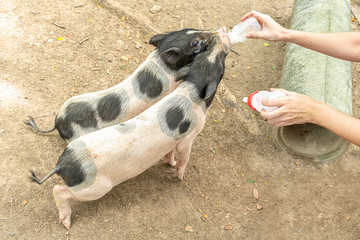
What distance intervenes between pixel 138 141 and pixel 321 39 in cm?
219

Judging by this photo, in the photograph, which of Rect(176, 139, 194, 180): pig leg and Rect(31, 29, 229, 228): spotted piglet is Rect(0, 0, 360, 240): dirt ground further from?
Rect(31, 29, 229, 228): spotted piglet

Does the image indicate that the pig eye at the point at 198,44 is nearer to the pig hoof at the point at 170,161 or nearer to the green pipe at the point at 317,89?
the pig hoof at the point at 170,161

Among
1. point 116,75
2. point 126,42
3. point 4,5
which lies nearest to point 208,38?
point 116,75

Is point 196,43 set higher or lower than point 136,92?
higher

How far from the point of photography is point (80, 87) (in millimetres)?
4777

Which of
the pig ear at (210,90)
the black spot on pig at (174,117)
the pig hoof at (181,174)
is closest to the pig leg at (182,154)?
the pig hoof at (181,174)

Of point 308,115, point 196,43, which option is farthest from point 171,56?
point 308,115

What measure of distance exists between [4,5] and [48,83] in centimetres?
183

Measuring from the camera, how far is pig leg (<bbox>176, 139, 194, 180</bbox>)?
374 cm

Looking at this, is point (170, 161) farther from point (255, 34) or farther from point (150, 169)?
point (255, 34)

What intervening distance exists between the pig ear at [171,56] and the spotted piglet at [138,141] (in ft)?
1.20

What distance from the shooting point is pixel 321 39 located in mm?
3932

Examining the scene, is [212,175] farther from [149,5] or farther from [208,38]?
[149,5]

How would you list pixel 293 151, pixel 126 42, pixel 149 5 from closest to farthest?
pixel 293 151 < pixel 126 42 < pixel 149 5
